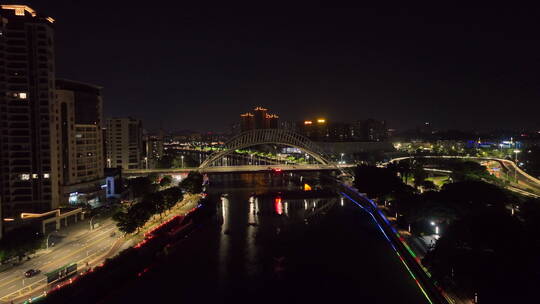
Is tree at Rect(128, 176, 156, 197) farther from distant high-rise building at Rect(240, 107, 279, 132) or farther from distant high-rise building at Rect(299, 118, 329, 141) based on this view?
distant high-rise building at Rect(240, 107, 279, 132)

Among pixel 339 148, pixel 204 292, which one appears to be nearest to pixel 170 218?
pixel 204 292

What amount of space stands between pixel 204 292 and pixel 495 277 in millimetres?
8020

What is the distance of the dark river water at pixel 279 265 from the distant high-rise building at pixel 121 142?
16.8 meters

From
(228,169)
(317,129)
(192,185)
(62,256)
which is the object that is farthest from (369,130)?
(62,256)

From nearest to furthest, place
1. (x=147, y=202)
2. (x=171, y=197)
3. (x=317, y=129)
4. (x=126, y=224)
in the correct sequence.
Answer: (x=126, y=224) → (x=147, y=202) → (x=171, y=197) → (x=317, y=129)

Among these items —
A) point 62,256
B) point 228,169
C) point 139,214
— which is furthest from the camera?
point 228,169

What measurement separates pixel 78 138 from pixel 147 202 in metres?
7.35

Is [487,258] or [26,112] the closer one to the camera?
[487,258]

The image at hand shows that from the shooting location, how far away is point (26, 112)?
17594 millimetres

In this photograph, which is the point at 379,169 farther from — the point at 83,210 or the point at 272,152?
the point at 272,152

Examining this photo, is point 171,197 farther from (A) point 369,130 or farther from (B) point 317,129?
(A) point 369,130

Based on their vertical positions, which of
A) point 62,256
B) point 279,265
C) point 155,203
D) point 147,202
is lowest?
point 279,265

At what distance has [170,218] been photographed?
18922 millimetres

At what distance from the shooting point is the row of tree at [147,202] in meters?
15.1
